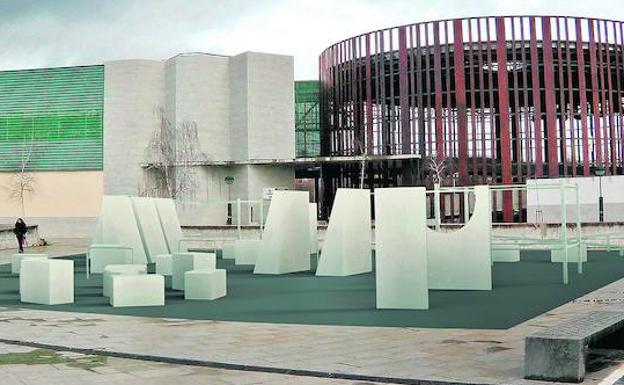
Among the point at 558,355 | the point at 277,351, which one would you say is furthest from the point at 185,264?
the point at 558,355

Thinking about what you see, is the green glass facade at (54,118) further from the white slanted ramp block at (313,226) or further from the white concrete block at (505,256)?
the white concrete block at (505,256)

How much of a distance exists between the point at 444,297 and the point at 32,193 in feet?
165

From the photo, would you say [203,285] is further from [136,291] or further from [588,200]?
[588,200]

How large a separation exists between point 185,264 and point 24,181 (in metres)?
45.2

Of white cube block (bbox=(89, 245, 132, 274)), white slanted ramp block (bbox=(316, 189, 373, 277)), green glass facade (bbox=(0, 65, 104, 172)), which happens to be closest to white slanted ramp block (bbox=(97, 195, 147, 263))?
white cube block (bbox=(89, 245, 132, 274))

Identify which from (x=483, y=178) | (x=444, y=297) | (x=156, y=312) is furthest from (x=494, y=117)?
(x=156, y=312)

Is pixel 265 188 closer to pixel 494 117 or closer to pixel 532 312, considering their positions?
pixel 494 117

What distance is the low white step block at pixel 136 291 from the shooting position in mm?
14539

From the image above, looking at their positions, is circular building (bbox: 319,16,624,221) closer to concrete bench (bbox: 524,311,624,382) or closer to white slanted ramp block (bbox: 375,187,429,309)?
white slanted ramp block (bbox: 375,187,429,309)

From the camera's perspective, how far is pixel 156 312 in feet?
44.3

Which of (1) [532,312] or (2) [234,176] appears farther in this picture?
(2) [234,176]

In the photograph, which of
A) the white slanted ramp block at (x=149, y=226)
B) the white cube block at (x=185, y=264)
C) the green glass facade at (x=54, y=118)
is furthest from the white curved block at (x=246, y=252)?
the green glass facade at (x=54, y=118)

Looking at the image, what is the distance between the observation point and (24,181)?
58.3 meters

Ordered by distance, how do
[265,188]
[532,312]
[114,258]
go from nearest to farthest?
[532,312], [114,258], [265,188]
